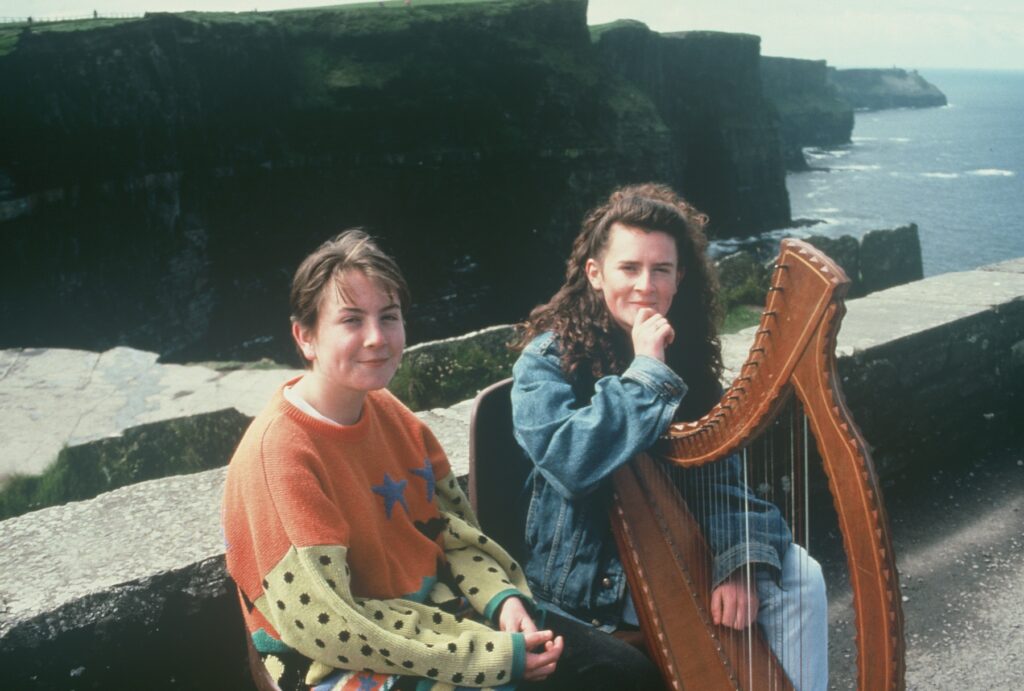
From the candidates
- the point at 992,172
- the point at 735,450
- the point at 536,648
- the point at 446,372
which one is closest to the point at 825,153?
the point at 992,172

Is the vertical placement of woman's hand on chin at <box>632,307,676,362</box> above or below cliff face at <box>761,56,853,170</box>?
below

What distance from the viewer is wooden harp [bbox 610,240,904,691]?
1555mm

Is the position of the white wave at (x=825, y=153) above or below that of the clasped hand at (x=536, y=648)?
below

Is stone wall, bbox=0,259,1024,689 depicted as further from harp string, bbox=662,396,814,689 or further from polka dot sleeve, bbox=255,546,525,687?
harp string, bbox=662,396,814,689

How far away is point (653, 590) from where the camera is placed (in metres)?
2.17

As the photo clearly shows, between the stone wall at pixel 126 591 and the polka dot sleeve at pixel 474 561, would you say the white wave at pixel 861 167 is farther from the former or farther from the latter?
the polka dot sleeve at pixel 474 561

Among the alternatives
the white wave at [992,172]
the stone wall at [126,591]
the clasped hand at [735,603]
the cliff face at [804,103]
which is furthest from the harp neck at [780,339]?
the cliff face at [804,103]

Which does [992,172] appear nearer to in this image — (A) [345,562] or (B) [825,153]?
(B) [825,153]

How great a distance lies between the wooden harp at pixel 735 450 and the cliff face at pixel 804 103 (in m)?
92.9

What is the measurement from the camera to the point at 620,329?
7.81 feet

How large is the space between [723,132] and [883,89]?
12380 cm

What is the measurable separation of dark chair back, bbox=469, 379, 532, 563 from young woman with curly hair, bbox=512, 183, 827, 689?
0.08 metres

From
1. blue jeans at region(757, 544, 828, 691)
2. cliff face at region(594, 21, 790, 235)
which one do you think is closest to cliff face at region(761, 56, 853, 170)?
cliff face at region(594, 21, 790, 235)

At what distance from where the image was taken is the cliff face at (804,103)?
94000 millimetres
